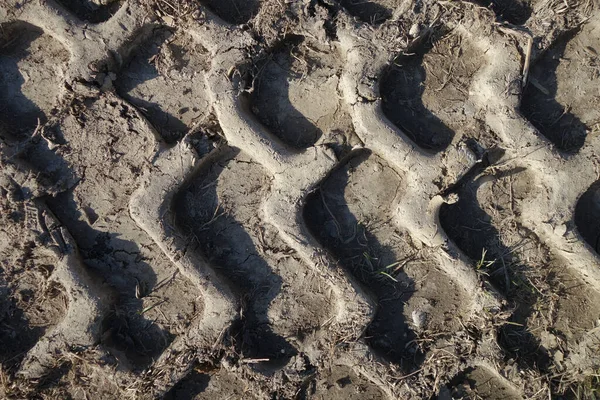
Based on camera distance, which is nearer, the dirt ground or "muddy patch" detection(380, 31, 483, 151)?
the dirt ground

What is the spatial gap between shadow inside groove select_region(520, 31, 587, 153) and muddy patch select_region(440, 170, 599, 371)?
1.06ft

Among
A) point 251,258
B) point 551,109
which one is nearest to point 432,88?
point 551,109

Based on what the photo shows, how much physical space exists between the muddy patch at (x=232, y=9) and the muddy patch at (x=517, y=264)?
5.60 ft

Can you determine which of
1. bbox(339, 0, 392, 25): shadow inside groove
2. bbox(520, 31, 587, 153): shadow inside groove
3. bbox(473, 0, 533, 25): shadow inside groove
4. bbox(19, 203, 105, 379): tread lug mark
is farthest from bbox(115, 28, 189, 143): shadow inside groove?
bbox(520, 31, 587, 153): shadow inside groove

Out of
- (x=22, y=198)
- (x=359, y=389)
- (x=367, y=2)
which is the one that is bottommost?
(x=22, y=198)

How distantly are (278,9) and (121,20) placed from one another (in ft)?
3.03

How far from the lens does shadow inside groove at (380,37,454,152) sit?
104 inches

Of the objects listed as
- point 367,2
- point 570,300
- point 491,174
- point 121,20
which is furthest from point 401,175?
point 121,20

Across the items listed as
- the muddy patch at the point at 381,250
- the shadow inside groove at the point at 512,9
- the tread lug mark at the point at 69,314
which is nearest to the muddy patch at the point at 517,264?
the muddy patch at the point at 381,250

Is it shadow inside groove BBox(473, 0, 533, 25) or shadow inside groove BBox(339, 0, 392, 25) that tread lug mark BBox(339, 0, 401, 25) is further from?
shadow inside groove BBox(473, 0, 533, 25)

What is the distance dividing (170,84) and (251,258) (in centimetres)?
117

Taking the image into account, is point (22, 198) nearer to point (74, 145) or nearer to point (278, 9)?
point (74, 145)

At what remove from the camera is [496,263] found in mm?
2639

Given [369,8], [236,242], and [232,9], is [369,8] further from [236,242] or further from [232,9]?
[236,242]
